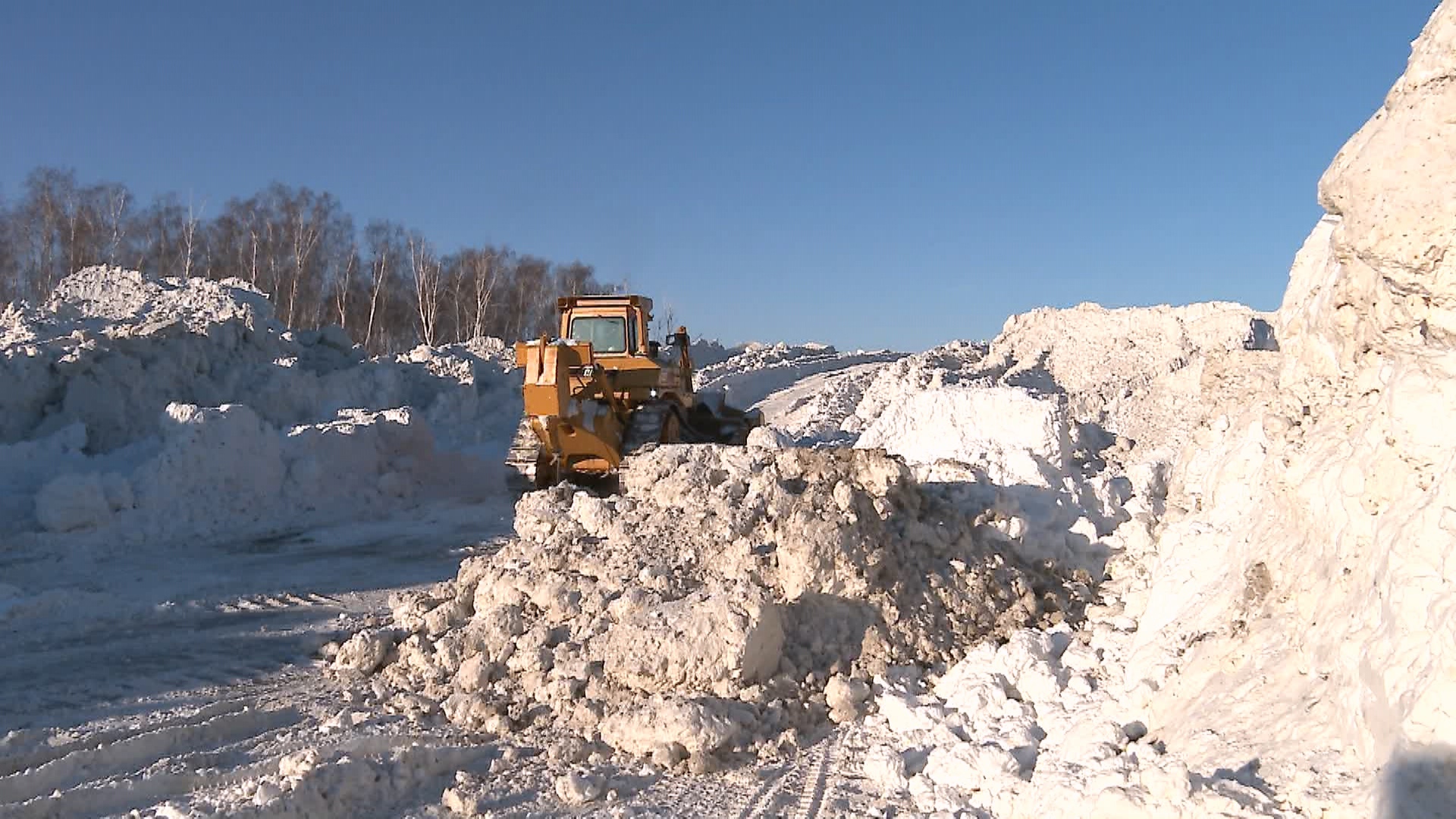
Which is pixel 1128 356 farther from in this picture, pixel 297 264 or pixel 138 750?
pixel 297 264

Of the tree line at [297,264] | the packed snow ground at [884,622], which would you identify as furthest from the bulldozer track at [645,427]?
the tree line at [297,264]

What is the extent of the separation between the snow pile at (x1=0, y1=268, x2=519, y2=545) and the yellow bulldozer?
3.09m

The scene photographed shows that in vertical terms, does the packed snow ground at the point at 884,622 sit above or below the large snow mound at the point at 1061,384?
below

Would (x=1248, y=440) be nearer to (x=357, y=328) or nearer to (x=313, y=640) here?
(x=313, y=640)

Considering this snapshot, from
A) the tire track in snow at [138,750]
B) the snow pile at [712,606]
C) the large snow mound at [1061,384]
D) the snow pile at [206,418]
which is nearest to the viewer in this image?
the tire track in snow at [138,750]

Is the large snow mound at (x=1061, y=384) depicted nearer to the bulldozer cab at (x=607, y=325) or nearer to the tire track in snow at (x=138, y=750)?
the bulldozer cab at (x=607, y=325)

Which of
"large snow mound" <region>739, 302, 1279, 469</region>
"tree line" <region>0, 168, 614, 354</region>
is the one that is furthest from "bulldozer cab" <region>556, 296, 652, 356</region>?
"tree line" <region>0, 168, 614, 354</region>

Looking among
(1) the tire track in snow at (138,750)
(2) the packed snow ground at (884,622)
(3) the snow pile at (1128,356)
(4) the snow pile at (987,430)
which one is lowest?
(1) the tire track in snow at (138,750)

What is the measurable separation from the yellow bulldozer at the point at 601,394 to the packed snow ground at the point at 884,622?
1386 mm

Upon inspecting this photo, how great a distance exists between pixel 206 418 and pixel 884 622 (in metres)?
8.64

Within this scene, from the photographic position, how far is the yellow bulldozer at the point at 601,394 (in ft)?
30.4

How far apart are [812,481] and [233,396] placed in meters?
12.6

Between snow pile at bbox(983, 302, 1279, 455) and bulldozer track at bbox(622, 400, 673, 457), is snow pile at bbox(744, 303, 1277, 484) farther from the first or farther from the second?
bulldozer track at bbox(622, 400, 673, 457)

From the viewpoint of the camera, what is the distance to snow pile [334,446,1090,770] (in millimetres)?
5109
